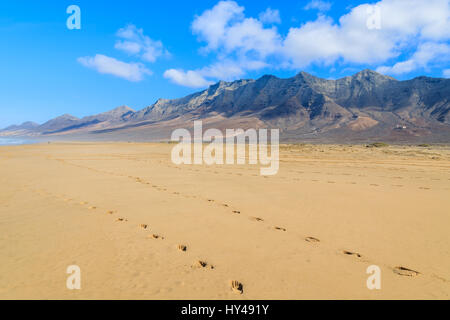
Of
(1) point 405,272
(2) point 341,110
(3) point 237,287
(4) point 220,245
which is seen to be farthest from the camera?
(2) point 341,110

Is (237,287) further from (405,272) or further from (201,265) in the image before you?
(405,272)

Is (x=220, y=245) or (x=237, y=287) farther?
(x=220, y=245)

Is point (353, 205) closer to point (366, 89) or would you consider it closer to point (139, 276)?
point (139, 276)

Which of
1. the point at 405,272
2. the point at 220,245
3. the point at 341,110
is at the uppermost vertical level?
the point at 341,110

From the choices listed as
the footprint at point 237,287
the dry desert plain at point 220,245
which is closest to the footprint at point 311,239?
the dry desert plain at point 220,245

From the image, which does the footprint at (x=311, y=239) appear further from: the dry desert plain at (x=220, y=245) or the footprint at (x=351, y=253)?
the footprint at (x=351, y=253)

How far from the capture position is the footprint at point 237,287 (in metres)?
3.16

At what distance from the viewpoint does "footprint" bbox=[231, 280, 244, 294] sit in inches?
124

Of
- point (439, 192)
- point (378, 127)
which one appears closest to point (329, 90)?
point (378, 127)

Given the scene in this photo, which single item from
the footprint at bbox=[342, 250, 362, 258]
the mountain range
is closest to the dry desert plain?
the footprint at bbox=[342, 250, 362, 258]

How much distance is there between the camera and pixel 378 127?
99312 millimetres

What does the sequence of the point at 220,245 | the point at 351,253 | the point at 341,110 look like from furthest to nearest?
1. the point at 341,110
2. the point at 220,245
3. the point at 351,253

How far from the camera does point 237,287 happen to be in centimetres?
324

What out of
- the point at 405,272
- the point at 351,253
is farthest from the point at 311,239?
the point at 405,272
